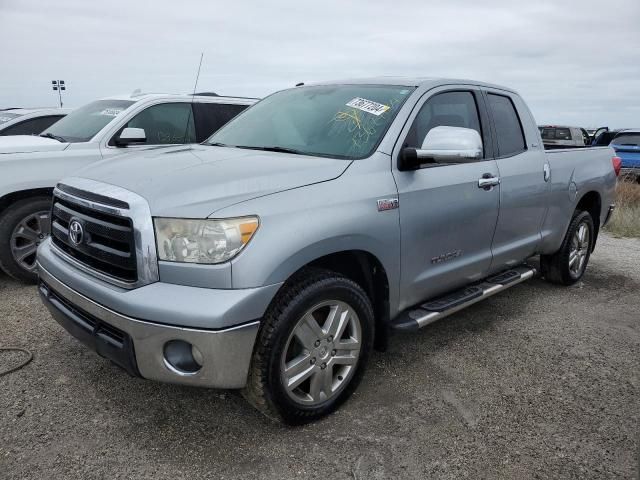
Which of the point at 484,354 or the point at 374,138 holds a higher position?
the point at 374,138

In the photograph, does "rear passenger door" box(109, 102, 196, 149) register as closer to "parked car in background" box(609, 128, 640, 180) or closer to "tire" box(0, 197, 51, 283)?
"tire" box(0, 197, 51, 283)

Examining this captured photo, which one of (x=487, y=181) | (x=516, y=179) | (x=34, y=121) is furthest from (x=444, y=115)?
(x=34, y=121)

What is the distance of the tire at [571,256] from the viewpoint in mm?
4941

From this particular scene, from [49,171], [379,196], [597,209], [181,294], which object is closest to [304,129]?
[379,196]

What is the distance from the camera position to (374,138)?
3078 mm

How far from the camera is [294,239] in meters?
2.44

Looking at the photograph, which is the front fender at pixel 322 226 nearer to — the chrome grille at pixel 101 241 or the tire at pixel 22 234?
the chrome grille at pixel 101 241

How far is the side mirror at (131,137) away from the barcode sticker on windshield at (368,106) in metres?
2.43

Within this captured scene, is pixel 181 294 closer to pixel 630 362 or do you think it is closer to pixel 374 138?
pixel 374 138

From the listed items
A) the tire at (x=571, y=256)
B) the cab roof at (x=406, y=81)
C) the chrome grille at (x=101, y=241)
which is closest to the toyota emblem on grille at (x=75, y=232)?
the chrome grille at (x=101, y=241)

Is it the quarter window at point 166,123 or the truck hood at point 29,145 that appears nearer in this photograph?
the truck hood at point 29,145

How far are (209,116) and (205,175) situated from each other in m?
3.79

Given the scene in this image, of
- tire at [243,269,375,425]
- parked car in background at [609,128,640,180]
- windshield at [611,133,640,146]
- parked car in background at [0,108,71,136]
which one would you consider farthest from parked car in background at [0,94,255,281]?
windshield at [611,133,640,146]

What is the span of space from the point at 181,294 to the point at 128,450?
85 cm
